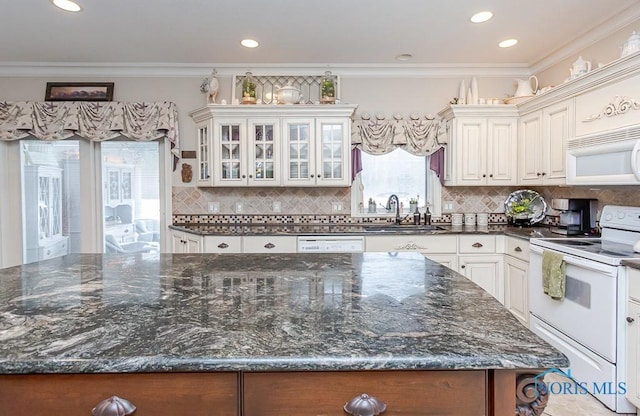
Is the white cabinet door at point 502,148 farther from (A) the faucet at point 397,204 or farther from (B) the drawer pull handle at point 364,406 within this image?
(B) the drawer pull handle at point 364,406

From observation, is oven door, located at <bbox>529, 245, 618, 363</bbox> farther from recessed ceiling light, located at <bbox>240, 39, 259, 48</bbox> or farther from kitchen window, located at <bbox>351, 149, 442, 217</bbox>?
recessed ceiling light, located at <bbox>240, 39, 259, 48</bbox>

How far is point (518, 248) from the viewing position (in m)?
3.25

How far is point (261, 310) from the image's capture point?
110 centimetres

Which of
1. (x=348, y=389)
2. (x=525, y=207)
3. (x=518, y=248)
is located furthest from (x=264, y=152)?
(x=348, y=389)

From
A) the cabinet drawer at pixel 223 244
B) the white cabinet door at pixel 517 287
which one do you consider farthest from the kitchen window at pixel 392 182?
the cabinet drawer at pixel 223 244

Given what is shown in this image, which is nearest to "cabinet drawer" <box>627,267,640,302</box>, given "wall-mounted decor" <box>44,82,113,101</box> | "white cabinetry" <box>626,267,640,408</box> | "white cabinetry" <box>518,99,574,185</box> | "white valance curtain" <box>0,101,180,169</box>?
"white cabinetry" <box>626,267,640,408</box>

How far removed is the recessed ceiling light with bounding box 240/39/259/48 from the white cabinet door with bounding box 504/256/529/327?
2.97m

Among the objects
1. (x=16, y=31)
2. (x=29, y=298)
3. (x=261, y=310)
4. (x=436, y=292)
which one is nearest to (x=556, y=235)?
(x=436, y=292)

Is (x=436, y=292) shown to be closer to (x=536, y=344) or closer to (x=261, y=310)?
(x=536, y=344)

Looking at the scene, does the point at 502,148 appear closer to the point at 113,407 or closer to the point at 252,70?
the point at 252,70

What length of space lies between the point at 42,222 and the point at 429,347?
15.5 feet

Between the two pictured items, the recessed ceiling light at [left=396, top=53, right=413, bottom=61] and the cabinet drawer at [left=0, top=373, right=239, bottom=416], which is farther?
the recessed ceiling light at [left=396, top=53, right=413, bottom=61]

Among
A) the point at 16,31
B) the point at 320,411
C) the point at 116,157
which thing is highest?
the point at 16,31

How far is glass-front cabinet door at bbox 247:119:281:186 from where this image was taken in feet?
12.5
